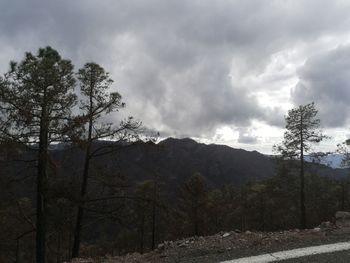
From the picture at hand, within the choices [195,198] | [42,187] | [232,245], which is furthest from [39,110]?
[195,198]

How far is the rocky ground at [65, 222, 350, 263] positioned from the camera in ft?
26.0

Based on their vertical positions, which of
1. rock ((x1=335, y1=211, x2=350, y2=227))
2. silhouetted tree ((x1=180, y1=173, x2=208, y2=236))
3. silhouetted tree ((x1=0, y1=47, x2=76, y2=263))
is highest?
silhouetted tree ((x1=0, y1=47, x2=76, y2=263))

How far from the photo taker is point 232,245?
854cm

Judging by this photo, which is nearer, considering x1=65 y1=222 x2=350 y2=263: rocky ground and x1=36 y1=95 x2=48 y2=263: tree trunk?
x1=65 y1=222 x2=350 y2=263: rocky ground

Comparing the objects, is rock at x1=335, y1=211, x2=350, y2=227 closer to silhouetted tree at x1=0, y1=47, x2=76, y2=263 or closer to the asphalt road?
the asphalt road

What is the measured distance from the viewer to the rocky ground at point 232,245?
7934 mm

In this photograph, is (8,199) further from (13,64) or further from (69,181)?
(13,64)

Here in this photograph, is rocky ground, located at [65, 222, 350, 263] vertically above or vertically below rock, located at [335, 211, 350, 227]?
below

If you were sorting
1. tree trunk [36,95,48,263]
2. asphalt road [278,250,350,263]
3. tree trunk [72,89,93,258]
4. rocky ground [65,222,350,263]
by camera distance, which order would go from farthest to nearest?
1. tree trunk [72,89,93,258]
2. tree trunk [36,95,48,263]
3. rocky ground [65,222,350,263]
4. asphalt road [278,250,350,263]

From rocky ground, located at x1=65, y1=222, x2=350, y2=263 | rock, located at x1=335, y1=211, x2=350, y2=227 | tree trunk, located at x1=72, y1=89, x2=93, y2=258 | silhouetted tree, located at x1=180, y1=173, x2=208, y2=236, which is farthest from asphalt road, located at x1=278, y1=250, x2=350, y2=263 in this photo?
silhouetted tree, located at x1=180, y1=173, x2=208, y2=236

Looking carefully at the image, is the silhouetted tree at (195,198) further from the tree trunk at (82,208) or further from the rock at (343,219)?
the rock at (343,219)

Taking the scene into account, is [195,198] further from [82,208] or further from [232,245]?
[232,245]

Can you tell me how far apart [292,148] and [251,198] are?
27.2 meters

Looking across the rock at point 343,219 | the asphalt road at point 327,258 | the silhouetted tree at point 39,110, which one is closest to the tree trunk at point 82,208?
the silhouetted tree at point 39,110
